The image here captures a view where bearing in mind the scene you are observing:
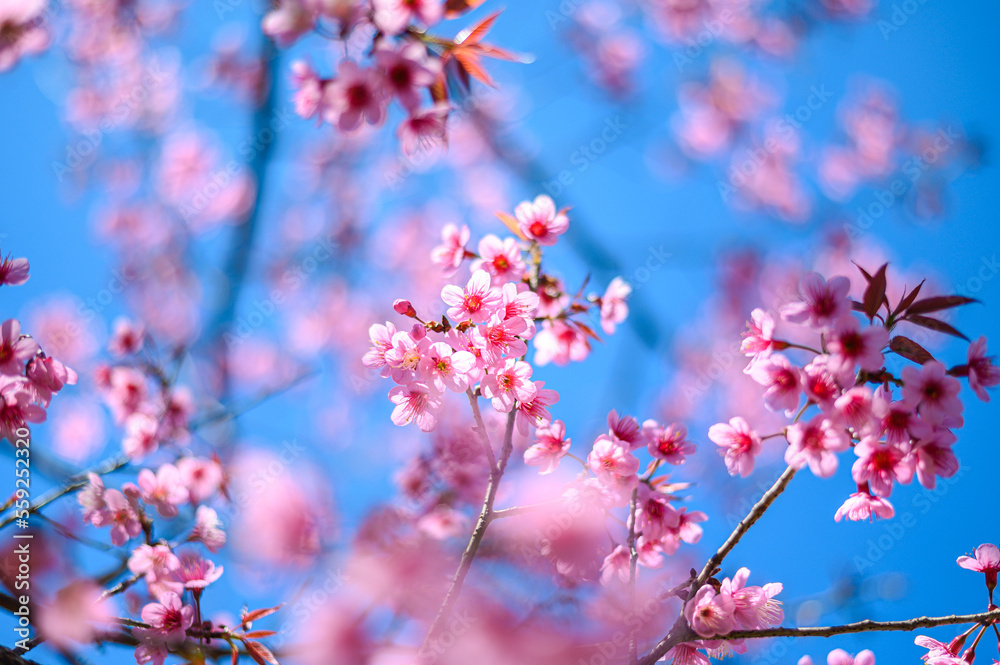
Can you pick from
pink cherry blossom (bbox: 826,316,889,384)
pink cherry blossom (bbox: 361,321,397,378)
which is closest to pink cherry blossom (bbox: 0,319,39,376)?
pink cherry blossom (bbox: 361,321,397,378)

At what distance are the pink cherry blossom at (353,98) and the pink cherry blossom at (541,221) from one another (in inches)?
22.2

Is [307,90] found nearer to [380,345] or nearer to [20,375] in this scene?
[380,345]

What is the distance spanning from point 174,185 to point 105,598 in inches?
262

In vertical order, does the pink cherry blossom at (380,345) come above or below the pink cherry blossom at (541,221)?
below

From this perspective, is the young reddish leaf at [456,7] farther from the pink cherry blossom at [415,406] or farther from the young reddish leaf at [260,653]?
the young reddish leaf at [260,653]

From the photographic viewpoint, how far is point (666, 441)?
1.60m

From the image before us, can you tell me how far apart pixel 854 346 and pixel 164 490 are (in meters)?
2.29

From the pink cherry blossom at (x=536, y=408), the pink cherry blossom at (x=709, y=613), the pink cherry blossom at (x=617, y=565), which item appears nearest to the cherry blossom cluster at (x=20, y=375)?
the pink cherry blossom at (x=536, y=408)

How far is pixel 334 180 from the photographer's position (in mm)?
6367

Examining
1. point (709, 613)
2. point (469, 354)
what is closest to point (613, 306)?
point (469, 354)

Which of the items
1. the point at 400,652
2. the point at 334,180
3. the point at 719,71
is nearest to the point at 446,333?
the point at 400,652

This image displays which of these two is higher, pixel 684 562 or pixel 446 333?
pixel 684 562

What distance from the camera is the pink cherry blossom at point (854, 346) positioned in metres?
1.19

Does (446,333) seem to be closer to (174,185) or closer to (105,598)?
(105,598)
